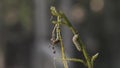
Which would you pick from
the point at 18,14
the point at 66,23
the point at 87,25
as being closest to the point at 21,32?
the point at 18,14

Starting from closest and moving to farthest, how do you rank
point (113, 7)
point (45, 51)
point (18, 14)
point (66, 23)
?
point (66, 23) → point (45, 51) → point (113, 7) → point (18, 14)

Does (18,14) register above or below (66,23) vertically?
above

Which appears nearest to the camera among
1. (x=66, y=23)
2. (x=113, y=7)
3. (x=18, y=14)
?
(x=66, y=23)

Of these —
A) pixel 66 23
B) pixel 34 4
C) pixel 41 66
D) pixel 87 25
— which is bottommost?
pixel 66 23

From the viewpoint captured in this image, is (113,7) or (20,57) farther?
(20,57)

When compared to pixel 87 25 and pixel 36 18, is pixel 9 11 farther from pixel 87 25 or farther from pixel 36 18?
pixel 87 25

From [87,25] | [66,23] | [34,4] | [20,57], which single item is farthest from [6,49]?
[66,23]
